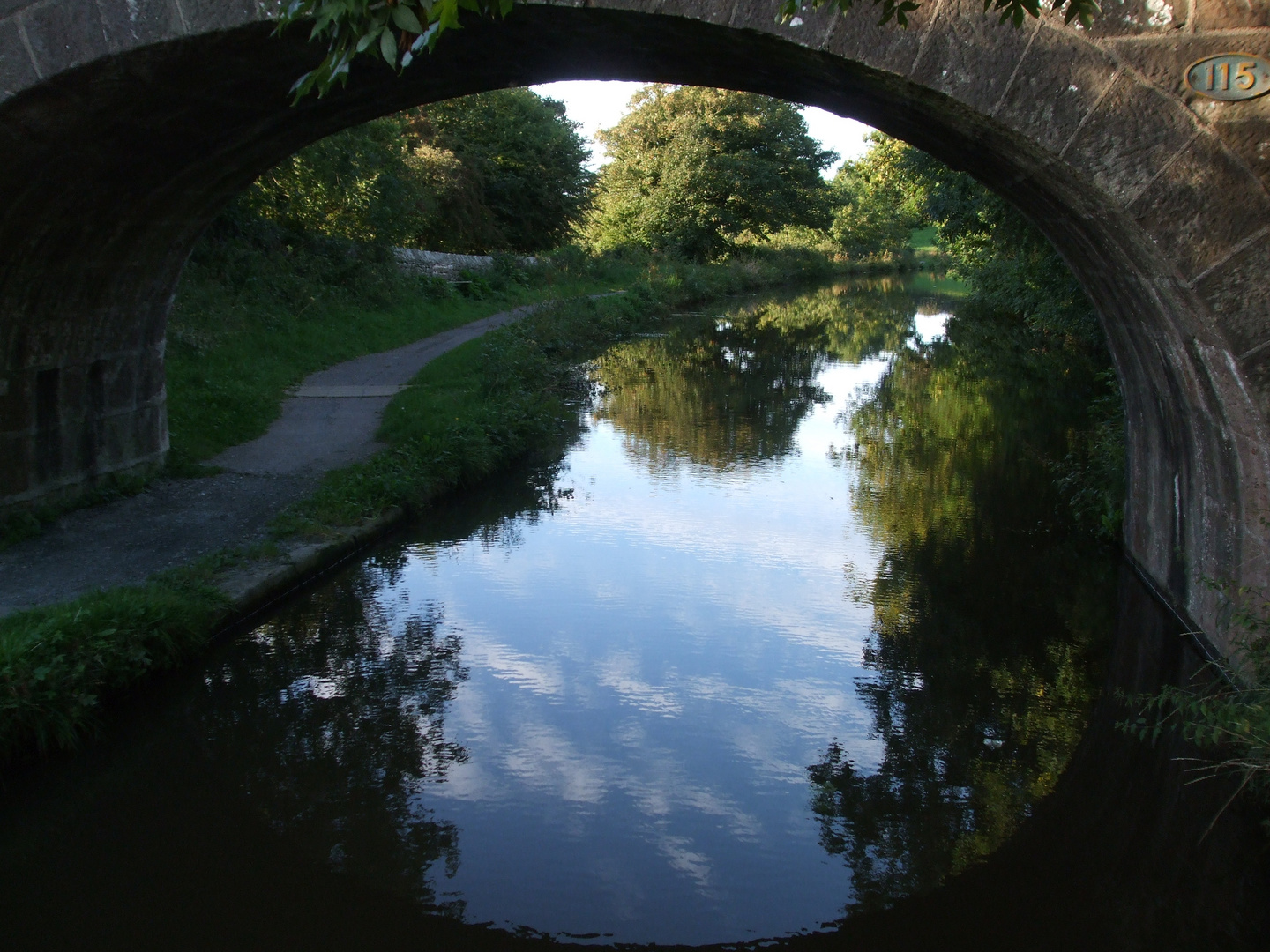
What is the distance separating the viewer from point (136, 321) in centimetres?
785

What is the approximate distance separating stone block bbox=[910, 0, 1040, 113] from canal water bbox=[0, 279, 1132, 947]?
2.82 metres

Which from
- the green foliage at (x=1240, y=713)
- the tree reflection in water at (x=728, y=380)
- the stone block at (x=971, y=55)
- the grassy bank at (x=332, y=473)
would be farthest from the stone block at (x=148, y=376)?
the green foliage at (x=1240, y=713)

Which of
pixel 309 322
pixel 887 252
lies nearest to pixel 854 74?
pixel 309 322

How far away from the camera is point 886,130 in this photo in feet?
19.2

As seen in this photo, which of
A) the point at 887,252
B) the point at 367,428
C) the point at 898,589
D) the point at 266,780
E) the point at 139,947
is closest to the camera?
the point at 139,947

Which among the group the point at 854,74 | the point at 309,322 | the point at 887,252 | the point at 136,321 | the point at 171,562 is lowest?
the point at 171,562

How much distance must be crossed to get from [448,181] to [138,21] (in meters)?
22.2

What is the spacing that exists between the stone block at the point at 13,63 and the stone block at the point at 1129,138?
174 inches

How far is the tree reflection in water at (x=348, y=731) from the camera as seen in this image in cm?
418

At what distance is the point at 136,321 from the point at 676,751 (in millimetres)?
5229

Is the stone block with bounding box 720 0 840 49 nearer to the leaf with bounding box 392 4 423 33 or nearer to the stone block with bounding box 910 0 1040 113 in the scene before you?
the stone block with bounding box 910 0 1040 113

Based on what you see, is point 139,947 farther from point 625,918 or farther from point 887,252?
point 887,252

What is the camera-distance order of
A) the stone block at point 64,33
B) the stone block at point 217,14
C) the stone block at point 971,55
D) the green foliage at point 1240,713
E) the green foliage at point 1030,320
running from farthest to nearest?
the green foliage at point 1030,320 < the stone block at point 64,33 < the stone block at point 217,14 < the stone block at point 971,55 < the green foliage at point 1240,713

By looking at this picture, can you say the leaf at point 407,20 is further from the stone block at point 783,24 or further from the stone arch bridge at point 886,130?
the stone block at point 783,24
